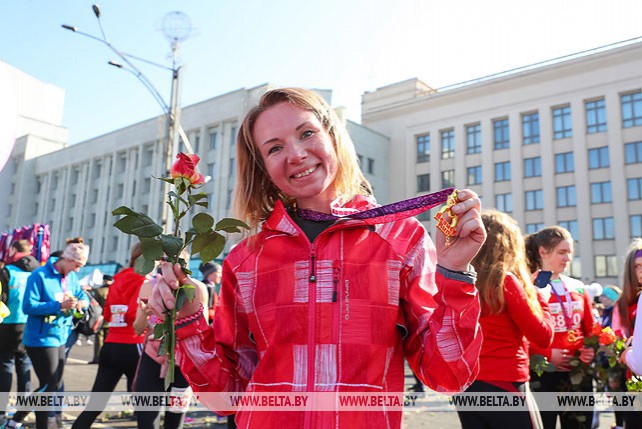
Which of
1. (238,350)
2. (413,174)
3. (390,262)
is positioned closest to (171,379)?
(238,350)

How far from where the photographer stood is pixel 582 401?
15.8ft

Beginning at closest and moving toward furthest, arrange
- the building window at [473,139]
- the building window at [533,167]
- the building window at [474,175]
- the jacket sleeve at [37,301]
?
the jacket sleeve at [37,301] < the building window at [533,167] < the building window at [474,175] < the building window at [473,139]

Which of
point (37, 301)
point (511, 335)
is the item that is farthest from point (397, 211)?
point (37, 301)

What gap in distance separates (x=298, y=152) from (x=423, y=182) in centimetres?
Answer: 4569

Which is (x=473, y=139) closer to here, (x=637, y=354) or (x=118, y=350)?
(x=118, y=350)

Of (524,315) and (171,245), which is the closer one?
(171,245)

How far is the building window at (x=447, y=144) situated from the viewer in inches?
1793

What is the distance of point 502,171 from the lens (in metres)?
42.8

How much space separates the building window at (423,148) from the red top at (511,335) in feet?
143

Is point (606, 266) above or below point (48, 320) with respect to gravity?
above

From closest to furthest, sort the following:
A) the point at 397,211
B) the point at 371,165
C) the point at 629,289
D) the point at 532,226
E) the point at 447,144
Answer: the point at 397,211 → the point at 629,289 → the point at 532,226 → the point at 447,144 → the point at 371,165

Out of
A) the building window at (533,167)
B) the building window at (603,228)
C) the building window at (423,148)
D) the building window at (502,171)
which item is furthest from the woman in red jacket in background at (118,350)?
the building window at (423,148)

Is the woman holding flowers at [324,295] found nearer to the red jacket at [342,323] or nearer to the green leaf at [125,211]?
the red jacket at [342,323]

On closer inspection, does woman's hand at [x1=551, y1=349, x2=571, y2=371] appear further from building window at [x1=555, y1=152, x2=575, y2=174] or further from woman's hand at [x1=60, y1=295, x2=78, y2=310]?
building window at [x1=555, y1=152, x2=575, y2=174]
